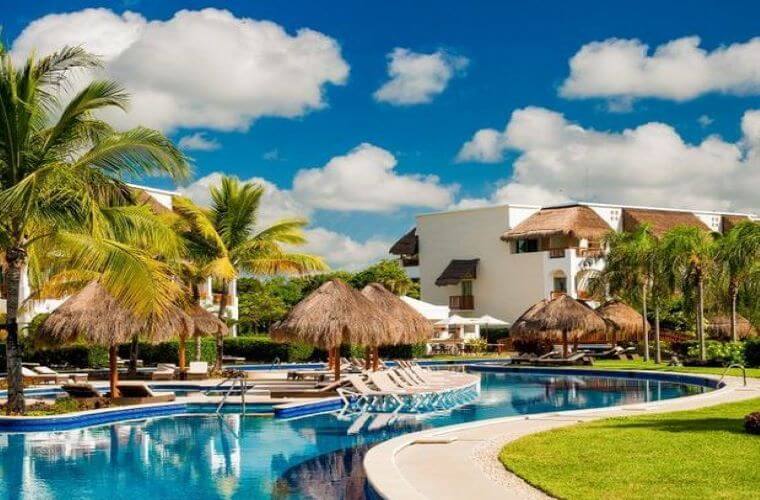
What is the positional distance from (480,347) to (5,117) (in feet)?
95.9

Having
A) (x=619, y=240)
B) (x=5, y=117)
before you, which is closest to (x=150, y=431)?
(x=5, y=117)

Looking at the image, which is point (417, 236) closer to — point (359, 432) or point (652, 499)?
point (359, 432)

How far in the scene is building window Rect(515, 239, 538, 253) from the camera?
49.0m

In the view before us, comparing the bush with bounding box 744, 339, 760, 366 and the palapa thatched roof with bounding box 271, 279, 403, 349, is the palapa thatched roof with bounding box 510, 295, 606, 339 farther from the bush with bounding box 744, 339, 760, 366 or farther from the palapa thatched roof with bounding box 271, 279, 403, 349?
the palapa thatched roof with bounding box 271, 279, 403, 349

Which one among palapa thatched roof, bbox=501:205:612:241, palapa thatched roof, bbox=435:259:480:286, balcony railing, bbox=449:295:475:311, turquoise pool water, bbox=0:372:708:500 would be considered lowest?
turquoise pool water, bbox=0:372:708:500

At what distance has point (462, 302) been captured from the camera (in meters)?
51.7

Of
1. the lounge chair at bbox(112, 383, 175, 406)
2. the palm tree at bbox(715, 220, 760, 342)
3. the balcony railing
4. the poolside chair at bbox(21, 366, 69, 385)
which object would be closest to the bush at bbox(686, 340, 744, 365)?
the palm tree at bbox(715, 220, 760, 342)

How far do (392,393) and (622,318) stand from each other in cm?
1981

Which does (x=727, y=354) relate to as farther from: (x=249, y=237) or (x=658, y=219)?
(x=658, y=219)

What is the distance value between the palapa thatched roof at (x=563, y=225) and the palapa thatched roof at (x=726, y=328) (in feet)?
24.0

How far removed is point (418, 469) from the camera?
964 centimetres

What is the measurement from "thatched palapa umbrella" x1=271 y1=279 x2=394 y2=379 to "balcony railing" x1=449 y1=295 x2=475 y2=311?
97.7 ft

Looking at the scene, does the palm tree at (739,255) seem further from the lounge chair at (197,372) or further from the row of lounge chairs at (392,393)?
the lounge chair at (197,372)

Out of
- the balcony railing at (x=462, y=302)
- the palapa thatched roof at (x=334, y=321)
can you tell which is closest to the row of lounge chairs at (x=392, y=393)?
the palapa thatched roof at (x=334, y=321)
